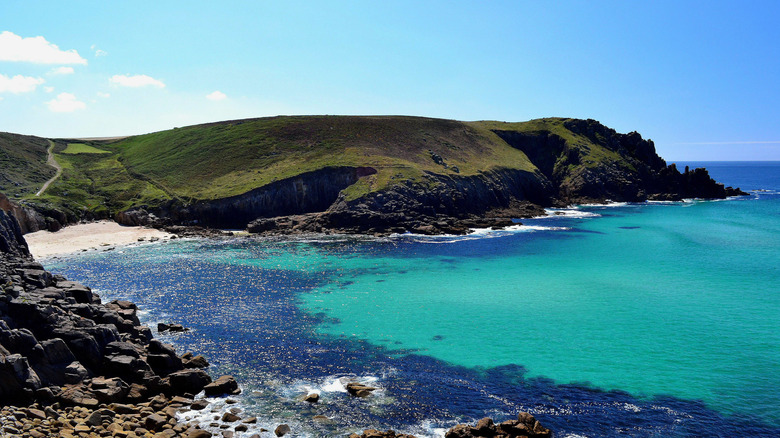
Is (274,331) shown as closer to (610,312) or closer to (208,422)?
(208,422)

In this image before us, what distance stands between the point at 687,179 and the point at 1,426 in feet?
623

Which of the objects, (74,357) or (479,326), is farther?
(479,326)

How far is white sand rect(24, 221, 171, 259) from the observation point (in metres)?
81.2

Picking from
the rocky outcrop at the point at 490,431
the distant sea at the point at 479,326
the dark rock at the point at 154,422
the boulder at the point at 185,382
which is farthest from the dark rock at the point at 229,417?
the rocky outcrop at the point at 490,431

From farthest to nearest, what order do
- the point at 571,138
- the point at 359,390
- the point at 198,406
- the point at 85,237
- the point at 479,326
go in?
the point at 571,138 < the point at 85,237 < the point at 479,326 < the point at 359,390 < the point at 198,406

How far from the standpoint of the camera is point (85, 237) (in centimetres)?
9100

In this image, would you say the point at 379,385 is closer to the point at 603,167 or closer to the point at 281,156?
the point at 281,156

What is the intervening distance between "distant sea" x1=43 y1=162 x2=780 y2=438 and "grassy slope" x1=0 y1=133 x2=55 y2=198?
4410cm

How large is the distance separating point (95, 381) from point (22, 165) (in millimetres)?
120506

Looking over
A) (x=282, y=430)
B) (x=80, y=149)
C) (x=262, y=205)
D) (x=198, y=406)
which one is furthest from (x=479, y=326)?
(x=80, y=149)

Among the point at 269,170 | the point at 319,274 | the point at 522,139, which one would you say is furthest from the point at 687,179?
the point at 319,274

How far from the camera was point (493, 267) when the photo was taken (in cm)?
7075

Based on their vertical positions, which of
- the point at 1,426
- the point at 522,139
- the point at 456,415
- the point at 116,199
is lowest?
the point at 456,415

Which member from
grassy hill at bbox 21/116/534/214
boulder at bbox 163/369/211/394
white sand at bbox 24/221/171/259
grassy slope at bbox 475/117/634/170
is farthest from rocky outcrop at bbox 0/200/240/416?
grassy slope at bbox 475/117/634/170
